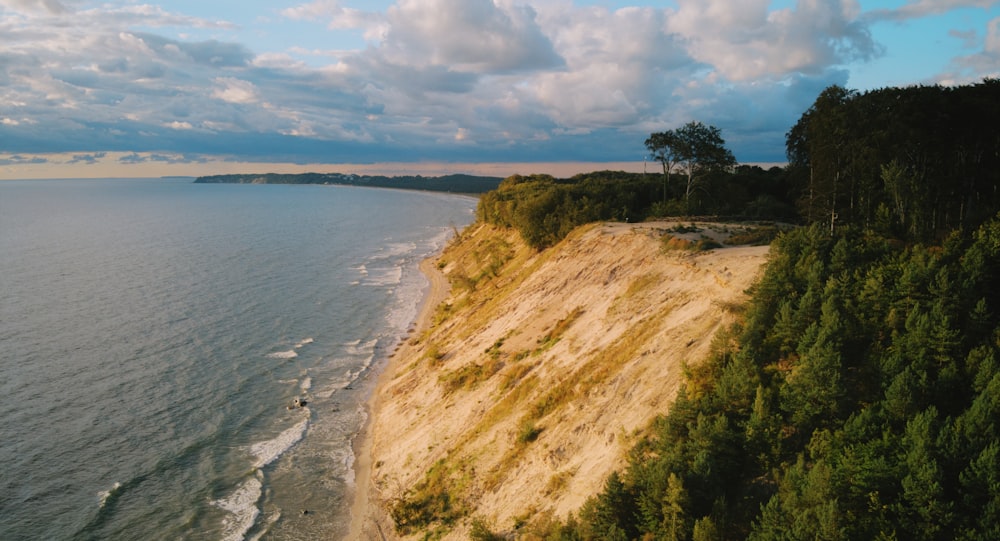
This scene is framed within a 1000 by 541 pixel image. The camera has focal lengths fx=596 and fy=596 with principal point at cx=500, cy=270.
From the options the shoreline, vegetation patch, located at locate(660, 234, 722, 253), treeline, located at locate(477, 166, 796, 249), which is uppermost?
treeline, located at locate(477, 166, 796, 249)

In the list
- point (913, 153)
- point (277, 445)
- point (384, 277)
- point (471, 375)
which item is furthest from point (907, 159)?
point (384, 277)

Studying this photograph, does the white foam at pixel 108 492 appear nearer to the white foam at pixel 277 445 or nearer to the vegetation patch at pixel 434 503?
the white foam at pixel 277 445

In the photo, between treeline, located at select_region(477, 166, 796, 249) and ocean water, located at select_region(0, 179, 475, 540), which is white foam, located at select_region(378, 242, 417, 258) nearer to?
ocean water, located at select_region(0, 179, 475, 540)

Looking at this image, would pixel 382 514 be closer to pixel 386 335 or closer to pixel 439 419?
pixel 439 419

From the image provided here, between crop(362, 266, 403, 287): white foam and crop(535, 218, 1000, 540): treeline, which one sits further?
crop(362, 266, 403, 287): white foam

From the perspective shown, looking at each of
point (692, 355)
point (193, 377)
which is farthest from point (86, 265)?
point (692, 355)

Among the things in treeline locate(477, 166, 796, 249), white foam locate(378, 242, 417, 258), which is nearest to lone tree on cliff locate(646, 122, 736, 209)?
treeline locate(477, 166, 796, 249)

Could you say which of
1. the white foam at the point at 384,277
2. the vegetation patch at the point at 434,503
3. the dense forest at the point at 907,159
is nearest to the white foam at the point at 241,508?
the vegetation patch at the point at 434,503
